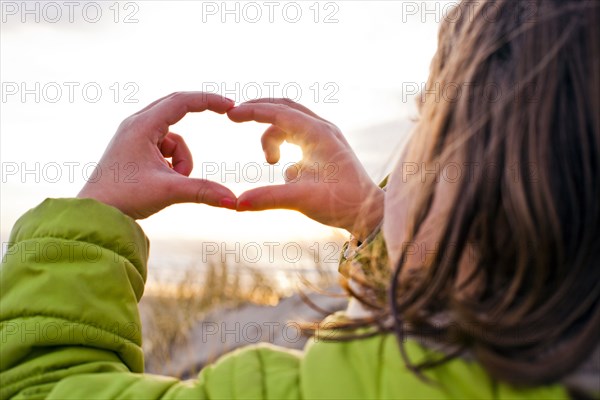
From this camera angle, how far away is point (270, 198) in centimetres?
161

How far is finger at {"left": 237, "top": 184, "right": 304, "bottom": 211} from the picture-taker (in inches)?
62.2

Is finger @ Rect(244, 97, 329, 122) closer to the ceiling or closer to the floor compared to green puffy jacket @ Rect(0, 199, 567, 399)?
closer to the ceiling

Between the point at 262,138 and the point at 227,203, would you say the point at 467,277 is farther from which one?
the point at 262,138

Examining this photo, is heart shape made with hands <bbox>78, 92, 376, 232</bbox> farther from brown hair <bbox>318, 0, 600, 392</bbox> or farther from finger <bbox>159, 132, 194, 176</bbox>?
brown hair <bbox>318, 0, 600, 392</bbox>

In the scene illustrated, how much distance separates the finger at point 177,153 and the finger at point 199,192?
0.16 metres

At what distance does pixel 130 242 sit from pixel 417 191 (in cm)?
53

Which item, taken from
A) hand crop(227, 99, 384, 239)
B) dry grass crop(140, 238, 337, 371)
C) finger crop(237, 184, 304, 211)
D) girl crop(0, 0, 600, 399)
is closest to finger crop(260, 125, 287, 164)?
hand crop(227, 99, 384, 239)

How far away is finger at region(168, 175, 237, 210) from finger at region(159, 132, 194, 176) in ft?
0.53

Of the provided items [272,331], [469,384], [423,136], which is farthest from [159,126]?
[272,331]

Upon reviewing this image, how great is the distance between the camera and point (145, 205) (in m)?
1.50

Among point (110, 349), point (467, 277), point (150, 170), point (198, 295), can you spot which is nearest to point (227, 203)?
point (150, 170)

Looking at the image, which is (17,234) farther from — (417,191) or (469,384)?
(469,384)

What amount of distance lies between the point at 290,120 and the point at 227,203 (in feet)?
0.88

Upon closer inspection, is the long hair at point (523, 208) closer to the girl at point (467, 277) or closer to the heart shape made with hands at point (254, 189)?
the girl at point (467, 277)
